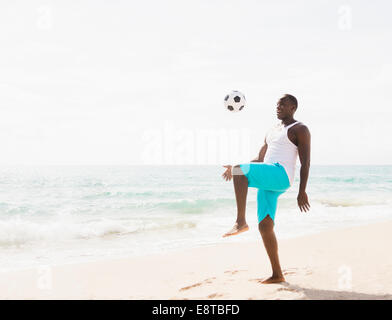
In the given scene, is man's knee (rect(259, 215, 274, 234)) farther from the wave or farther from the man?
the wave

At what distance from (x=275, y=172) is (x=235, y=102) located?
147 centimetres

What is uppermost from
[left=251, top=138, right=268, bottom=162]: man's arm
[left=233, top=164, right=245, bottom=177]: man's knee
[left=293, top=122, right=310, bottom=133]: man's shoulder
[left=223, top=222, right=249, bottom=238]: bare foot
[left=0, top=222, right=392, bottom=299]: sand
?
[left=293, top=122, right=310, bottom=133]: man's shoulder

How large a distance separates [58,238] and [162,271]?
6.22m

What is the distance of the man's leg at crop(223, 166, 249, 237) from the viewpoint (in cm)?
401

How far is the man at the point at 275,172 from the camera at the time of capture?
407 cm

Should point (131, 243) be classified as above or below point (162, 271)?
below

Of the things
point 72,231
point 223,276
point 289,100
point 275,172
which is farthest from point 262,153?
point 72,231

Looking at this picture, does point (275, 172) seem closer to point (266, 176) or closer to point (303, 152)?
point (266, 176)

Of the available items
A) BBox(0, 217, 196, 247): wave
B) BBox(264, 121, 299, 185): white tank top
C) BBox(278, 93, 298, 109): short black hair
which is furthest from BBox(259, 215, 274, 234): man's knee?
BBox(0, 217, 196, 247): wave

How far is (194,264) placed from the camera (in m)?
6.20

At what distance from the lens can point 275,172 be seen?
4.12 m

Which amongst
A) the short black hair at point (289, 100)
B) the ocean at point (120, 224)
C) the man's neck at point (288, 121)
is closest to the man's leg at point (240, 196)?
the man's neck at point (288, 121)

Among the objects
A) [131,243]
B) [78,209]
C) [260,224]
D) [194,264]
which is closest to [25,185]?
[78,209]
